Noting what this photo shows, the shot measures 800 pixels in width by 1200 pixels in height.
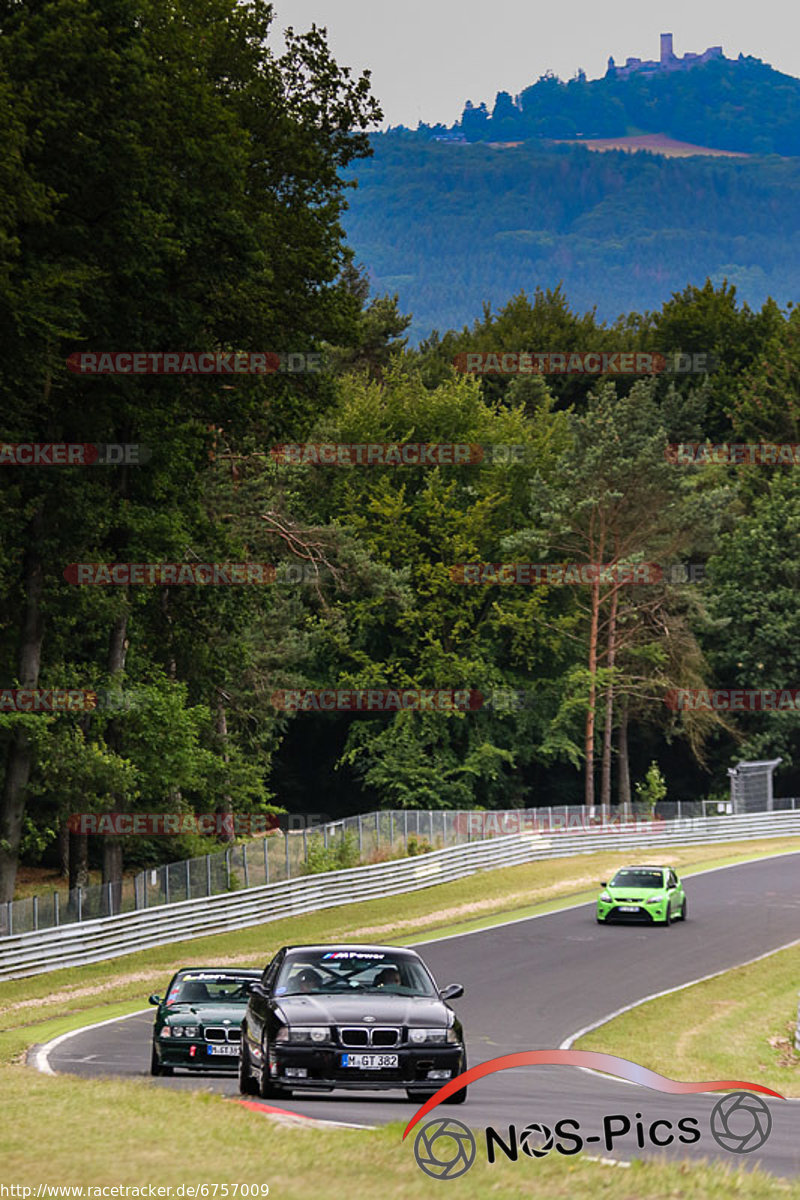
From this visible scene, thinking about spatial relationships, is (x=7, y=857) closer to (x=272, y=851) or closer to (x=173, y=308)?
(x=272, y=851)

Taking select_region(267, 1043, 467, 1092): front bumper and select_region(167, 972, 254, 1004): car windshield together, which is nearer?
select_region(267, 1043, 467, 1092): front bumper

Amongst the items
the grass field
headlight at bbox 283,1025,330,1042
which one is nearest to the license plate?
headlight at bbox 283,1025,330,1042

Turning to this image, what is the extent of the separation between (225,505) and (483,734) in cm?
2861

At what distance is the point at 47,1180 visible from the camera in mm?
7977

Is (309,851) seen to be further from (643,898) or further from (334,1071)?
(334,1071)

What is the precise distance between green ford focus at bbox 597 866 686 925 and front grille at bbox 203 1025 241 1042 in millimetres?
20907

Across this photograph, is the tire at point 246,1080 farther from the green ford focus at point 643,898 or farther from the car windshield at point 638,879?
the car windshield at point 638,879

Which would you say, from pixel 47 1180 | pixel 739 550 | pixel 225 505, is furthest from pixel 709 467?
pixel 47 1180

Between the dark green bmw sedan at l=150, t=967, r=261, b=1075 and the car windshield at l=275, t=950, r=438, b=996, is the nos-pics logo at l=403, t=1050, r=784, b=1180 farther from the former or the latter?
the dark green bmw sedan at l=150, t=967, r=261, b=1075

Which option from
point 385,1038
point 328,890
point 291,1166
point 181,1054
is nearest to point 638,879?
point 328,890

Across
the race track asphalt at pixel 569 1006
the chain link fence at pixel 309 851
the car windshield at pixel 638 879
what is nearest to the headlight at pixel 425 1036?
the race track asphalt at pixel 569 1006

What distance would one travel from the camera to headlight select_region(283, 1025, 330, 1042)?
12469 millimetres

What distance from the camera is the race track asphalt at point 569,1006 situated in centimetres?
1170

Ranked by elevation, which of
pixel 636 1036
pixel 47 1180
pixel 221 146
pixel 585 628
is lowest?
pixel 636 1036
